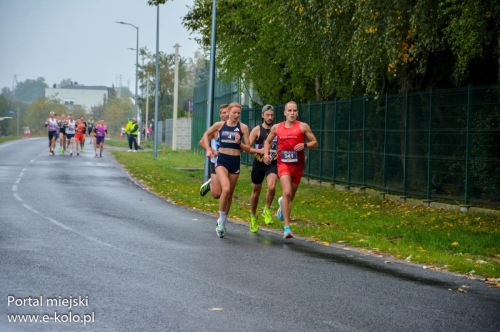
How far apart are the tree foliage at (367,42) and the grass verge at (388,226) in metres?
2.76

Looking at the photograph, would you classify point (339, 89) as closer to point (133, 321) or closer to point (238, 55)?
point (238, 55)

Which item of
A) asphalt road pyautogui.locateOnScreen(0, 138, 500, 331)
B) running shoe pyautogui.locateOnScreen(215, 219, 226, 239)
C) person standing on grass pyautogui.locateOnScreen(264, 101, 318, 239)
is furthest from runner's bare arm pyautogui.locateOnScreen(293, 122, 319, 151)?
running shoe pyautogui.locateOnScreen(215, 219, 226, 239)

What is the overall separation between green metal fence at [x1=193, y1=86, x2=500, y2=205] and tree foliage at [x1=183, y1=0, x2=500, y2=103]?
74 centimetres

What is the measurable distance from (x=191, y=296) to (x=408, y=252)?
498 centimetres

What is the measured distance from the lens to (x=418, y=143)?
786 inches

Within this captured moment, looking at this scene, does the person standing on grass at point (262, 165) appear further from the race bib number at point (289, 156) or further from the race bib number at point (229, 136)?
the race bib number at point (229, 136)

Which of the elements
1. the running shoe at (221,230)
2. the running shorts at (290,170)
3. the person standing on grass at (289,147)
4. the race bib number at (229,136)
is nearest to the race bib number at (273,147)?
the person standing on grass at (289,147)

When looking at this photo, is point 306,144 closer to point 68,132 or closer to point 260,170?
point 260,170

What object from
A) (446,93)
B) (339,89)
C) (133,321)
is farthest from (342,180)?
(133,321)

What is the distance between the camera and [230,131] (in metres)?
13.6

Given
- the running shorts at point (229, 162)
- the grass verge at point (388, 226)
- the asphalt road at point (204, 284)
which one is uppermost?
the running shorts at point (229, 162)

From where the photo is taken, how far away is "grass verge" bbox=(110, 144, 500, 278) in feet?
40.1

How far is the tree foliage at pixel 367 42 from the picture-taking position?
16.5m

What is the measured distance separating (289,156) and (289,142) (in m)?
0.22
